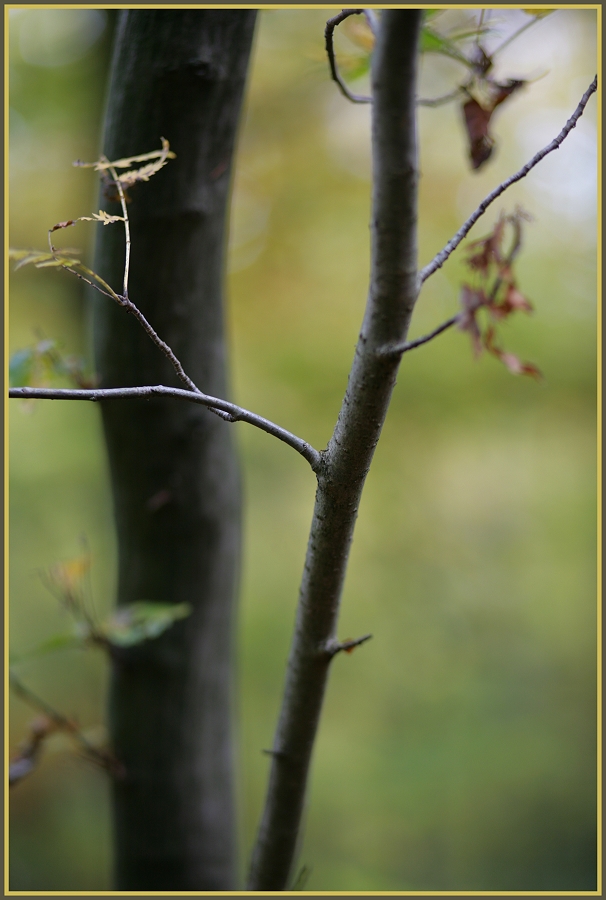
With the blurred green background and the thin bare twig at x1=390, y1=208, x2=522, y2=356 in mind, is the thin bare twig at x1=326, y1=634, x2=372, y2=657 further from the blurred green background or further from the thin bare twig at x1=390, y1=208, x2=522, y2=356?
the blurred green background

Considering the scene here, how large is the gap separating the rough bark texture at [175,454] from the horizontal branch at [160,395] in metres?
0.23

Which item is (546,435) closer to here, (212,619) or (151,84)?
(212,619)

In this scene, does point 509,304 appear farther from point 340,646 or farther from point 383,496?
point 383,496

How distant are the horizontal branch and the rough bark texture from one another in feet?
0.74

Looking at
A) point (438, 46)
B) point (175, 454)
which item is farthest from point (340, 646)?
point (438, 46)

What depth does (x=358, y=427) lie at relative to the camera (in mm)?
302

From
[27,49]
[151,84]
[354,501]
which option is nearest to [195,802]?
[354,501]

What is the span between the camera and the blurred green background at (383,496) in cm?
125

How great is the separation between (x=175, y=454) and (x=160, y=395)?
366mm

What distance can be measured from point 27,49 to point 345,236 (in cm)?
80

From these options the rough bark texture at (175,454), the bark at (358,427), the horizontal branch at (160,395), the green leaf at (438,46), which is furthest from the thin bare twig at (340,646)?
the green leaf at (438,46)

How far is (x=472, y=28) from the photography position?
0.49 metres

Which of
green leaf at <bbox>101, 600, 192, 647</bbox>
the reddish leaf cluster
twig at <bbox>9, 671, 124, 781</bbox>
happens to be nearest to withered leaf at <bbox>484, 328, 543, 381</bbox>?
the reddish leaf cluster

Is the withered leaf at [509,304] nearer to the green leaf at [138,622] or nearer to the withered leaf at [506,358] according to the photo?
the withered leaf at [506,358]
